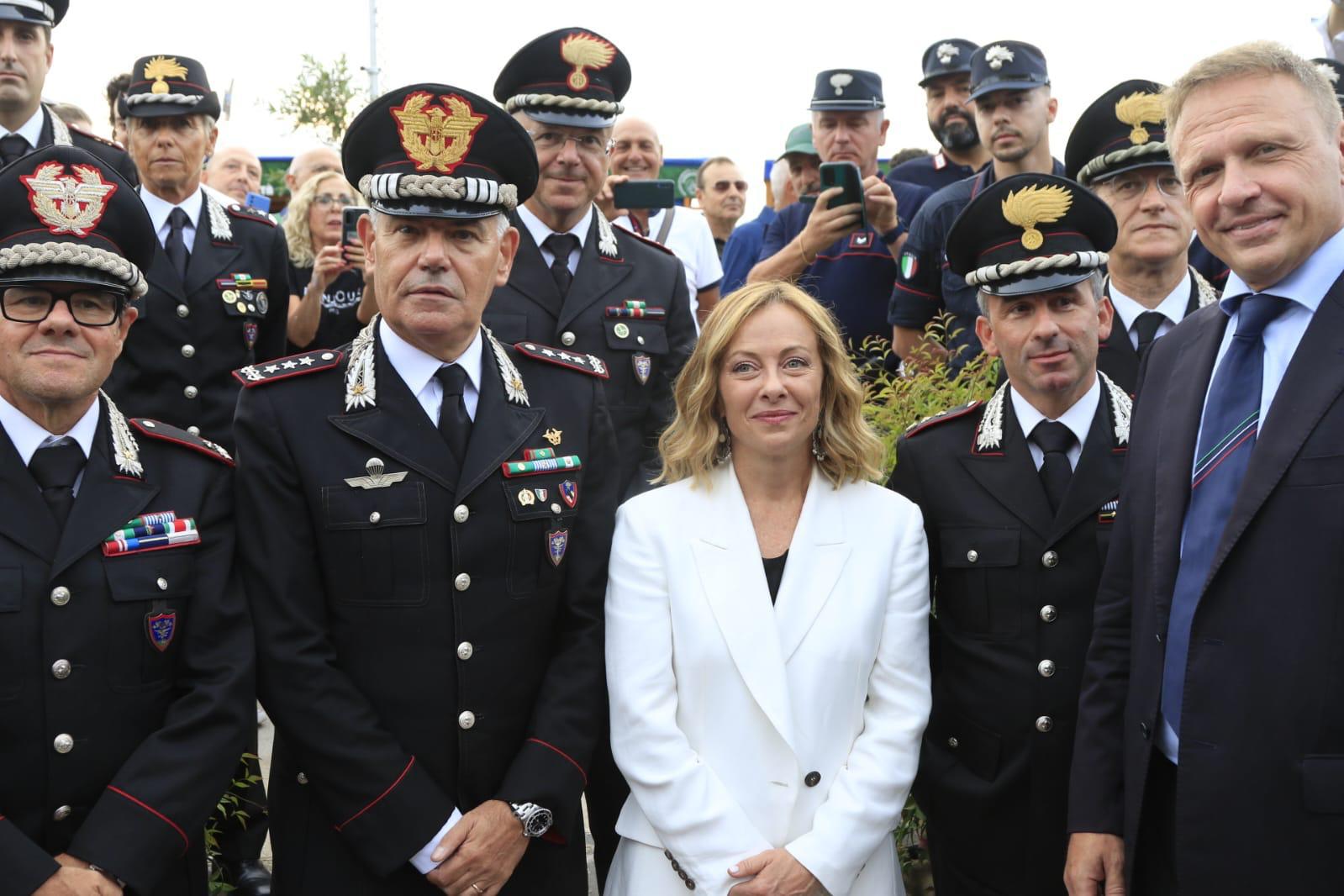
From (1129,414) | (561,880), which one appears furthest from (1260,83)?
(561,880)

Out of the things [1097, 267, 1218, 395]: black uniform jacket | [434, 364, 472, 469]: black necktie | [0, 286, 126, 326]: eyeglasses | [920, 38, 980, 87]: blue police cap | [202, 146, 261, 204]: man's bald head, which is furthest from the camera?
[202, 146, 261, 204]: man's bald head

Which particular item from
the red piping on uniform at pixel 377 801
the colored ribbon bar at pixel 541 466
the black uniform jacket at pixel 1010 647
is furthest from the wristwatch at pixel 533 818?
the black uniform jacket at pixel 1010 647

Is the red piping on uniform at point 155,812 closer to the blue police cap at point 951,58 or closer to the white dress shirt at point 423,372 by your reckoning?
the white dress shirt at point 423,372

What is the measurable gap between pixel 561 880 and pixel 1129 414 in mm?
1897

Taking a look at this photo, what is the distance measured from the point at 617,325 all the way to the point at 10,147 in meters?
2.15

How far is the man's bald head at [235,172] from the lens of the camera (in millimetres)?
8039

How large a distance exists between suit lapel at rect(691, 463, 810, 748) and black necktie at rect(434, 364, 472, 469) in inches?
24.7

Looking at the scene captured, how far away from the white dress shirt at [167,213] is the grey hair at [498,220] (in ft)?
5.63

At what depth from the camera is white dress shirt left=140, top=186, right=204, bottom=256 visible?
4703 millimetres

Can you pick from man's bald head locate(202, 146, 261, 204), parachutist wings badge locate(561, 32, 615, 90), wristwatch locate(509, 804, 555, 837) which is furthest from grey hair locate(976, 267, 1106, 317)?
man's bald head locate(202, 146, 261, 204)

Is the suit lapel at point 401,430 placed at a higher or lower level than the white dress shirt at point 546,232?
lower

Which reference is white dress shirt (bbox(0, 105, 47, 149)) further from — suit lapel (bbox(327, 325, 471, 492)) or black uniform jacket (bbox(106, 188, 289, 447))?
suit lapel (bbox(327, 325, 471, 492))

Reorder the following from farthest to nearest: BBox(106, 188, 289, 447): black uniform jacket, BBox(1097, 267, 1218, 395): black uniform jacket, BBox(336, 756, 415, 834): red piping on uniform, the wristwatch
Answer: BBox(106, 188, 289, 447): black uniform jacket, BBox(1097, 267, 1218, 395): black uniform jacket, the wristwatch, BBox(336, 756, 415, 834): red piping on uniform

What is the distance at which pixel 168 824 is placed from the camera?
279cm
